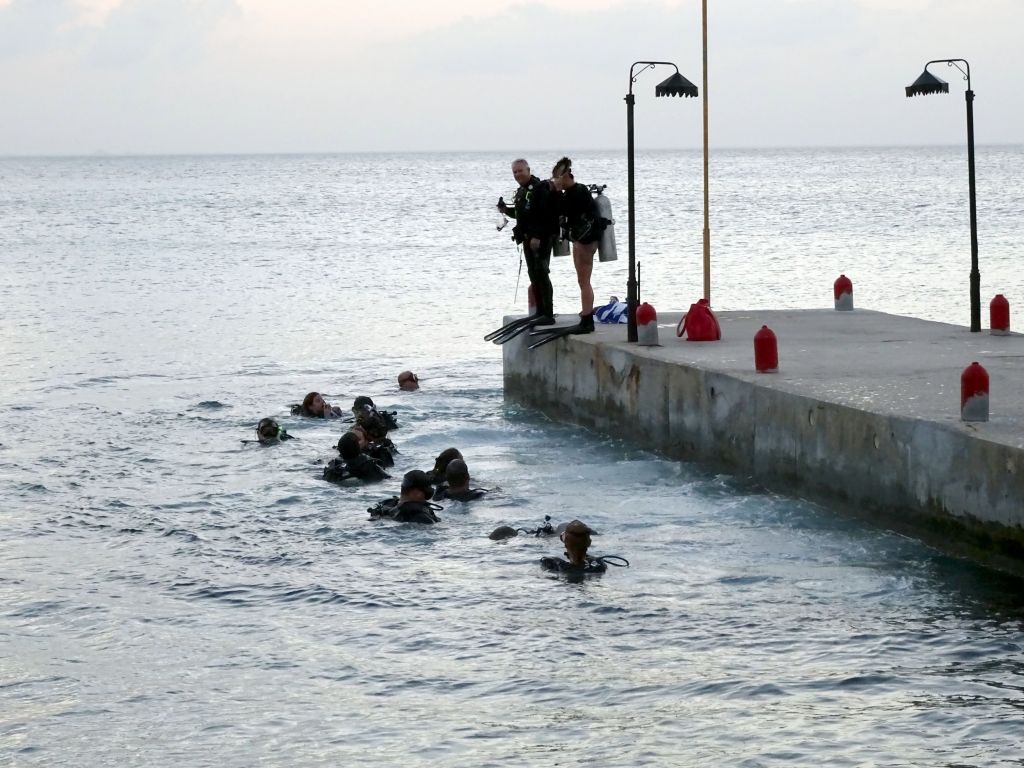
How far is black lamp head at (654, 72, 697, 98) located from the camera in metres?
20.8

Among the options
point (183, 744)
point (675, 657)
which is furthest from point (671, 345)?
point (183, 744)

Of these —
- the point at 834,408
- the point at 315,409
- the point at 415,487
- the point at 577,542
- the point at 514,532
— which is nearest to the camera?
the point at 577,542

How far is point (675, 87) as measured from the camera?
2088 centimetres

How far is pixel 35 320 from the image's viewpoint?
40.8 m

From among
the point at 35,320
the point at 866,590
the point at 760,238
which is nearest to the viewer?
the point at 866,590

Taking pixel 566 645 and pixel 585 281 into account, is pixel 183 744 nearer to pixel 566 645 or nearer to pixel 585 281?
pixel 566 645

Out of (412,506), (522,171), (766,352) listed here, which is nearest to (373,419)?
(522,171)

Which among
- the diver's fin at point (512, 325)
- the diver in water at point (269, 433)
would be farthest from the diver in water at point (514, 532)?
the diver's fin at point (512, 325)

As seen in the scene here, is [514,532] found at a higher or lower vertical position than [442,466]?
lower

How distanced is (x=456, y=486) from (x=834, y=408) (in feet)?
14.1

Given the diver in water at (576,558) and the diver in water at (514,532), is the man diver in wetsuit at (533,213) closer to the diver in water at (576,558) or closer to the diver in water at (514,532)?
the diver in water at (514,532)

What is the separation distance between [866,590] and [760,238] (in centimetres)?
6220

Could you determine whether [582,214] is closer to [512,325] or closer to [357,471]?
[512,325]

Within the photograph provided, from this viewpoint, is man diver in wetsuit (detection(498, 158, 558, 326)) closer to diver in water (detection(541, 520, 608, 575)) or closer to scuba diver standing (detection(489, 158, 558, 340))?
scuba diver standing (detection(489, 158, 558, 340))
